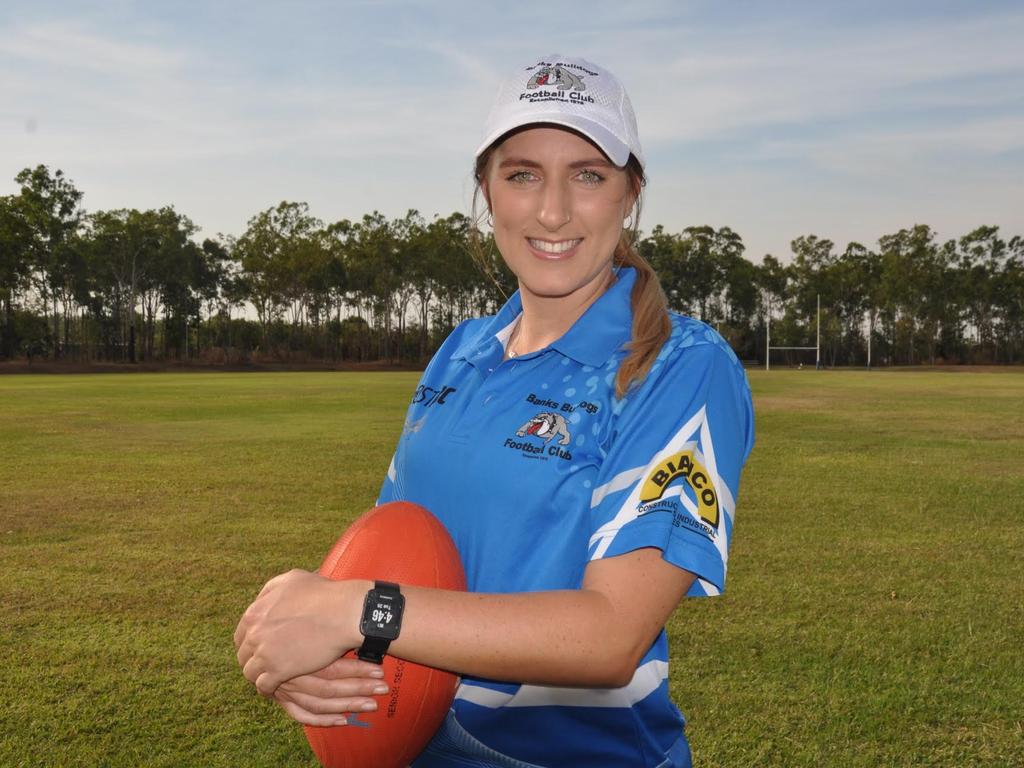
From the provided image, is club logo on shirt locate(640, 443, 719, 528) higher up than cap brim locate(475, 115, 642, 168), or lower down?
lower down

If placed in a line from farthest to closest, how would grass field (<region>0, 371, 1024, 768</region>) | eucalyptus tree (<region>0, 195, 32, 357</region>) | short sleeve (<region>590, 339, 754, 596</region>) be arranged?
eucalyptus tree (<region>0, 195, 32, 357</region>) < grass field (<region>0, 371, 1024, 768</region>) < short sleeve (<region>590, 339, 754, 596</region>)

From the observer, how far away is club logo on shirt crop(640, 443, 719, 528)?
1568 millimetres

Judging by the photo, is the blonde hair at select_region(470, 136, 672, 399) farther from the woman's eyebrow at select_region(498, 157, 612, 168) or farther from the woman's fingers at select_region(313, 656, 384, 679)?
the woman's fingers at select_region(313, 656, 384, 679)

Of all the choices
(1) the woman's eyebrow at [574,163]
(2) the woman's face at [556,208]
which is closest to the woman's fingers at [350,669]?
(2) the woman's face at [556,208]

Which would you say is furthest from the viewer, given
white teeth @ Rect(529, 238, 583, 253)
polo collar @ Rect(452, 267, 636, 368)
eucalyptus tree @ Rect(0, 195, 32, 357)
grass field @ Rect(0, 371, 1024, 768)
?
eucalyptus tree @ Rect(0, 195, 32, 357)

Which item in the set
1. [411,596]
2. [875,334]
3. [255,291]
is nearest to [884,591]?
[411,596]

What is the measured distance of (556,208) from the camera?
1.88 meters

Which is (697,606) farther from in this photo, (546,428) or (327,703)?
(327,703)

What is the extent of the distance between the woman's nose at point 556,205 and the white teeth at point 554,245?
56mm

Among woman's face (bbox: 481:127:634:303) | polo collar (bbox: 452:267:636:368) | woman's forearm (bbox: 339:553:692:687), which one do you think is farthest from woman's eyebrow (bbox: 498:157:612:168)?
woman's forearm (bbox: 339:553:692:687)

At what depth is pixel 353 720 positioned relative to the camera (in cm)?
179

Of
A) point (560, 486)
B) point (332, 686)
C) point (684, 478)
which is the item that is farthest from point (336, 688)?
point (684, 478)

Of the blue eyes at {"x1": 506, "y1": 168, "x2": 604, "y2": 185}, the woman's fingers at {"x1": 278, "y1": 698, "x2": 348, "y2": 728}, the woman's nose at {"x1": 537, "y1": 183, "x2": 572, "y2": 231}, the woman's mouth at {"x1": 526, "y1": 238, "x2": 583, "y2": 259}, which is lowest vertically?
the woman's fingers at {"x1": 278, "y1": 698, "x2": 348, "y2": 728}

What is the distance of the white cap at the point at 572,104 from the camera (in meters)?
1.76
